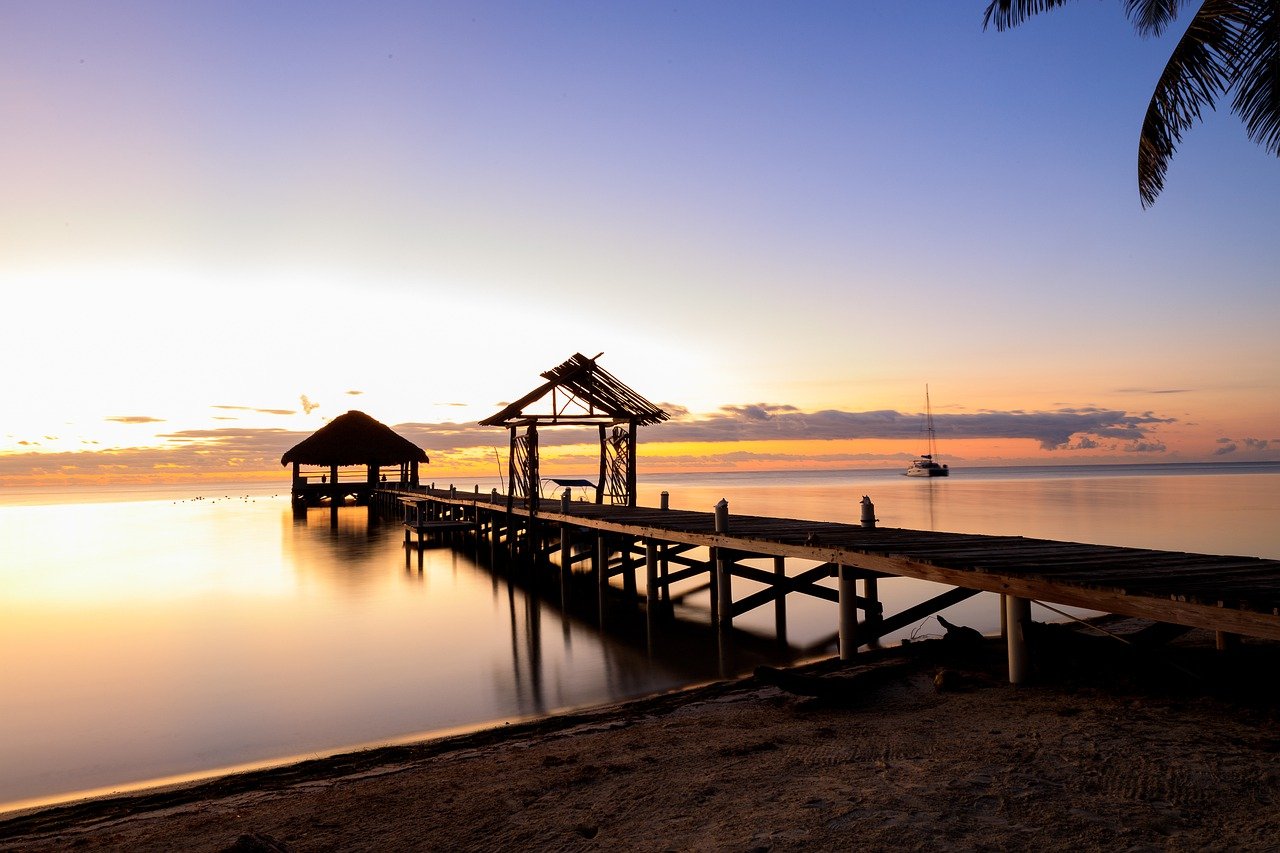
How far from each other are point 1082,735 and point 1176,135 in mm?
8223

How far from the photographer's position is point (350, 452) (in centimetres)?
4556

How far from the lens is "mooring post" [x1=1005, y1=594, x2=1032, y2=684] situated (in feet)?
24.5

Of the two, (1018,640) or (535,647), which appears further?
(535,647)

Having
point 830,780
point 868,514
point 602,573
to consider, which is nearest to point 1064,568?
point 830,780

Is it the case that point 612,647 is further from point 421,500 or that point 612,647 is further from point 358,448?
point 358,448

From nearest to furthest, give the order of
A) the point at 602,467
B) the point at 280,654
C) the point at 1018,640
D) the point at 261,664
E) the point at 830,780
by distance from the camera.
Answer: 1. the point at 830,780
2. the point at 1018,640
3. the point at 261,664
4. the point at 280,654
5. the point at 602,467

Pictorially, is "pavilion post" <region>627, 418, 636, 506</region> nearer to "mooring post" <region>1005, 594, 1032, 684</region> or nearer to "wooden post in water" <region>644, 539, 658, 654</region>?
"wooden post in water" <region>644, 539, 658, 654</region>

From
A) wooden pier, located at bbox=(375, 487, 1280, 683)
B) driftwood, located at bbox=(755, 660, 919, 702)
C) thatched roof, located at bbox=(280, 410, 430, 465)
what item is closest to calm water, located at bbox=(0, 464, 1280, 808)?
wooden pier, located at bbox=(375, 487, 1280, 683)

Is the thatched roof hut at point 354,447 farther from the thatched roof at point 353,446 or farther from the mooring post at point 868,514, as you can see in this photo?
the mooring post at point 868,514

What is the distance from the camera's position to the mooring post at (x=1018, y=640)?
24.5 ft

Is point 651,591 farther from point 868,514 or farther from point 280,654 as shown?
point 280,654

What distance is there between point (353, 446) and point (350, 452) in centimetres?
50

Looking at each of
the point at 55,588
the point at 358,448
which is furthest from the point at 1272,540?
the point at 358,448

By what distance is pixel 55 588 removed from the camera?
23656 millimetres
